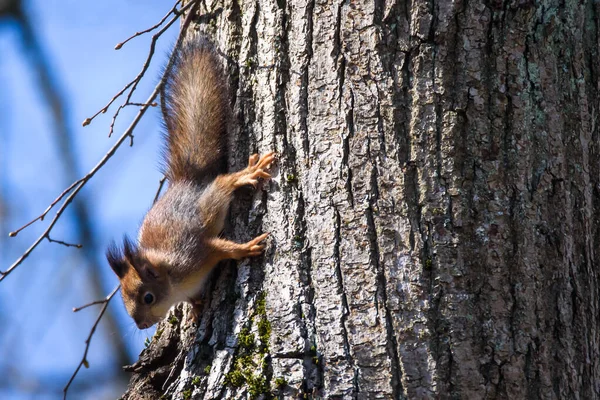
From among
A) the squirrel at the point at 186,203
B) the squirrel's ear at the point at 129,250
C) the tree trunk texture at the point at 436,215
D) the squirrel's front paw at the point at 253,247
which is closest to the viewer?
the tree trunk texture at the point at 436,215

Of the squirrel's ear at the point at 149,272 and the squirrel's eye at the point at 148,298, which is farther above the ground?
the squirrel's ear at the point at 149,272

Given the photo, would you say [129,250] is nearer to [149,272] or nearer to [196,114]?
[149,272]

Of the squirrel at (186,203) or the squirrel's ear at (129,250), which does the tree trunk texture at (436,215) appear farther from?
the squirrel's ear at (129,250)

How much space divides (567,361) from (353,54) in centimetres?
106

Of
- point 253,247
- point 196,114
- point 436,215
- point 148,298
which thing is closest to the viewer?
point 436,215

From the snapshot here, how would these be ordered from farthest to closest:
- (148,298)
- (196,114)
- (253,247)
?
(148,298), (196,114), (253,247)

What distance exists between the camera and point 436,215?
186 cm

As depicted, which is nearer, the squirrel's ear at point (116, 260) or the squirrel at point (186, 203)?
the squirrel at point (186, 203)

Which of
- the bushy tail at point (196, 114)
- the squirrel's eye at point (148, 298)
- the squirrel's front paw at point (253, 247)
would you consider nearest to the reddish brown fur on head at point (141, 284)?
the squirrel's eye at point (148, 298)

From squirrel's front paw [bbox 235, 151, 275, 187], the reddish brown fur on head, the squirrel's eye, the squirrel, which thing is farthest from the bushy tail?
the squirrel's eye

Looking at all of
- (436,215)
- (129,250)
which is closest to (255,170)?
(436,215)

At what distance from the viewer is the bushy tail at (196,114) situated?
251cm

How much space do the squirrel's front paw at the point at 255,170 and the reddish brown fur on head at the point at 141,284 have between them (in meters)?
0.92

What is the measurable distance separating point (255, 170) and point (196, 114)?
65 cm
